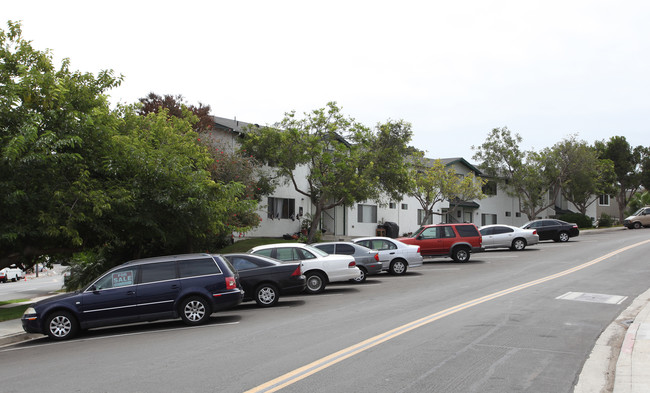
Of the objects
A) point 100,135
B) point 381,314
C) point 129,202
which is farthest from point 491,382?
point 100,135

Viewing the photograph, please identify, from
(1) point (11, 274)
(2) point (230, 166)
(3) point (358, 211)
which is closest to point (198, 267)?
(2) point (230, 166)

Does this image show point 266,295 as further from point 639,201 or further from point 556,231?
point 639,201

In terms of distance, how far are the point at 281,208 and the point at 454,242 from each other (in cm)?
1384

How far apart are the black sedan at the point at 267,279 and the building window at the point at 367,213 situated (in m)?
25.8

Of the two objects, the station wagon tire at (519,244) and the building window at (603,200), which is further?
the building window at (603,200)

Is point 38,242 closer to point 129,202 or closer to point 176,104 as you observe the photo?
point 129,202

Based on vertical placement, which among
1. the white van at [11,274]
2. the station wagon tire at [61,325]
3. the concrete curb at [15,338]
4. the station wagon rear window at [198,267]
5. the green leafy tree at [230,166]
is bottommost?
the white van at [11,274]

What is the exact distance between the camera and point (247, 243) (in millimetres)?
32625

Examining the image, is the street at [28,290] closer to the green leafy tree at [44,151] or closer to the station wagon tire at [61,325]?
the green leafy tree at [44,151]

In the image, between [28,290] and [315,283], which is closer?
[315,283]

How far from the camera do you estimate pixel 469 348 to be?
8.66 m

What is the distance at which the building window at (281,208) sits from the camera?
35.1m

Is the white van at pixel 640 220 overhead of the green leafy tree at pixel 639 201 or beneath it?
beneath

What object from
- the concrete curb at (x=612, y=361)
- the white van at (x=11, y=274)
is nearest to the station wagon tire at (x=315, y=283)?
the concrete curb at (x=612, y=361)
